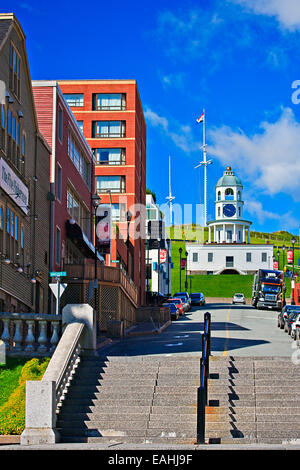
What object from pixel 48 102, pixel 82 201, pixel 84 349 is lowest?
pixel 84 349

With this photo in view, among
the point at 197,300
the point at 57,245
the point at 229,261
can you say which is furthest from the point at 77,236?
the point at 229,261

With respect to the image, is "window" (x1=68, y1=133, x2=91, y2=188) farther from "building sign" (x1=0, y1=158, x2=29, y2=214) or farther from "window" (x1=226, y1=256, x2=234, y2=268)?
"window" (x1=226, y1=256, x2=234, y2=268)

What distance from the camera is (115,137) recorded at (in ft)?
256

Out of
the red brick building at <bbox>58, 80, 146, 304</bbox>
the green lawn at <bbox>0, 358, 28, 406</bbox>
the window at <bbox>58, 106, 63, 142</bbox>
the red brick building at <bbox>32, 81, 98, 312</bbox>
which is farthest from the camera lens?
the red brick building at <bbox>58, 80, 146, 304</bbox>

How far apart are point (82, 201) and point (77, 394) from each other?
32157mm

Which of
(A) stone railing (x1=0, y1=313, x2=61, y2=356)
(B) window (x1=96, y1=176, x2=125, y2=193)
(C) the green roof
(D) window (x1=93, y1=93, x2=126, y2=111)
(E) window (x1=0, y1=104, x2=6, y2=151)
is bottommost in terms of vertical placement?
(A) stone railing (x1=0, y1=313, x2=61, y2=356)

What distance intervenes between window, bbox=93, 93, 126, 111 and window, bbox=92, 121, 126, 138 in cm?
142

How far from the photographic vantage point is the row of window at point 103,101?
77.5 m

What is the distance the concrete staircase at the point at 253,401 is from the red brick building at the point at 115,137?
5523cm

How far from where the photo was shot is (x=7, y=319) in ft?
69.7

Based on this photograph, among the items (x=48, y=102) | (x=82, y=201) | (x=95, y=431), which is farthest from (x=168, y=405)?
(x=82, y=201)

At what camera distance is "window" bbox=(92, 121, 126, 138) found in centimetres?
7781

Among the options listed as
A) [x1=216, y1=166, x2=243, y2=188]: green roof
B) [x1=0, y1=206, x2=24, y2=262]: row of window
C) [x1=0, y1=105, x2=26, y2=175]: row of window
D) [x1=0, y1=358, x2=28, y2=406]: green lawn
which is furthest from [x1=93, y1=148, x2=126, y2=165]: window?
[x1=216, y1=166, x2=243, y2=188]: green roof
